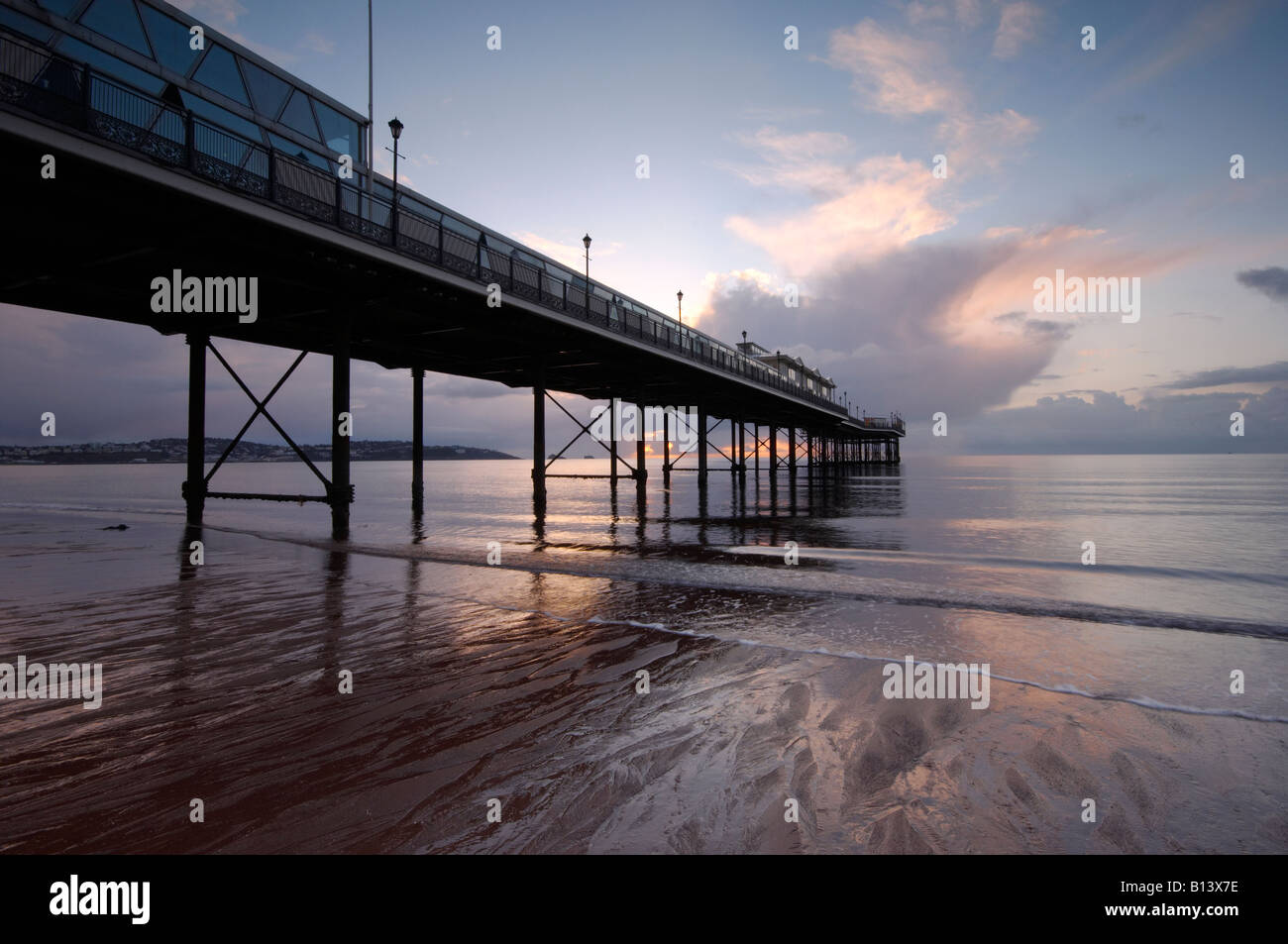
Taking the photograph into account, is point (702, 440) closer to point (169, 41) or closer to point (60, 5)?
point (169, 41)

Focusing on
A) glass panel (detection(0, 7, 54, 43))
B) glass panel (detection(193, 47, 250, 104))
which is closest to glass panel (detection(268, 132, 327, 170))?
glass panel (detection(193, 47, 250, 104))

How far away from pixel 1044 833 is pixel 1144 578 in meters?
12.3

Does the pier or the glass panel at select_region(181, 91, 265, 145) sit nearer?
the pier

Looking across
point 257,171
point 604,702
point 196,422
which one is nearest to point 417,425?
point 196,422

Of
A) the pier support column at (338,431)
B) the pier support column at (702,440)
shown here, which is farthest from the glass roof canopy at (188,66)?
the pier support column at (702,440)

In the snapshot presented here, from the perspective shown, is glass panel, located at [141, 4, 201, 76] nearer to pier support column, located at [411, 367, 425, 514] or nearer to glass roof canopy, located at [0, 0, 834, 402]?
glass roof canopy, located at [0, 0, 834, 402]

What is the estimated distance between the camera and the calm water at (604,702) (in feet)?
9.89

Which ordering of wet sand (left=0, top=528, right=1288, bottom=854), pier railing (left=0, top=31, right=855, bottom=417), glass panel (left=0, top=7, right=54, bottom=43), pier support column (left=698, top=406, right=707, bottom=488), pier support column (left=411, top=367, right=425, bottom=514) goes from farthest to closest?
pier support column (left=698, top=406, right=707, bottom=488), pier support column (left=411, top=367, right=425, bottom=514), glass panel (left=0, top=7, right=54, bottom=43), pier railing (left=0, top=31, right=855, bottom=417), wet sand (left=0, top=528, right=1288, bottom=854)

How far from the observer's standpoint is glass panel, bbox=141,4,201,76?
41.7 feet

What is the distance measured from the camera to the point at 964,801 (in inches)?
126

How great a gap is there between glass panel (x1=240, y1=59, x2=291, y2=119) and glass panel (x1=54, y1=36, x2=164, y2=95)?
90.8 inches

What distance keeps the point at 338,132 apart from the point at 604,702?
1958 centimetres

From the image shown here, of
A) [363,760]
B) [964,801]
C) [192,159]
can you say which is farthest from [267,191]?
[964,801]

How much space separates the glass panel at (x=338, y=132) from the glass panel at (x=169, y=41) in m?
3.53
